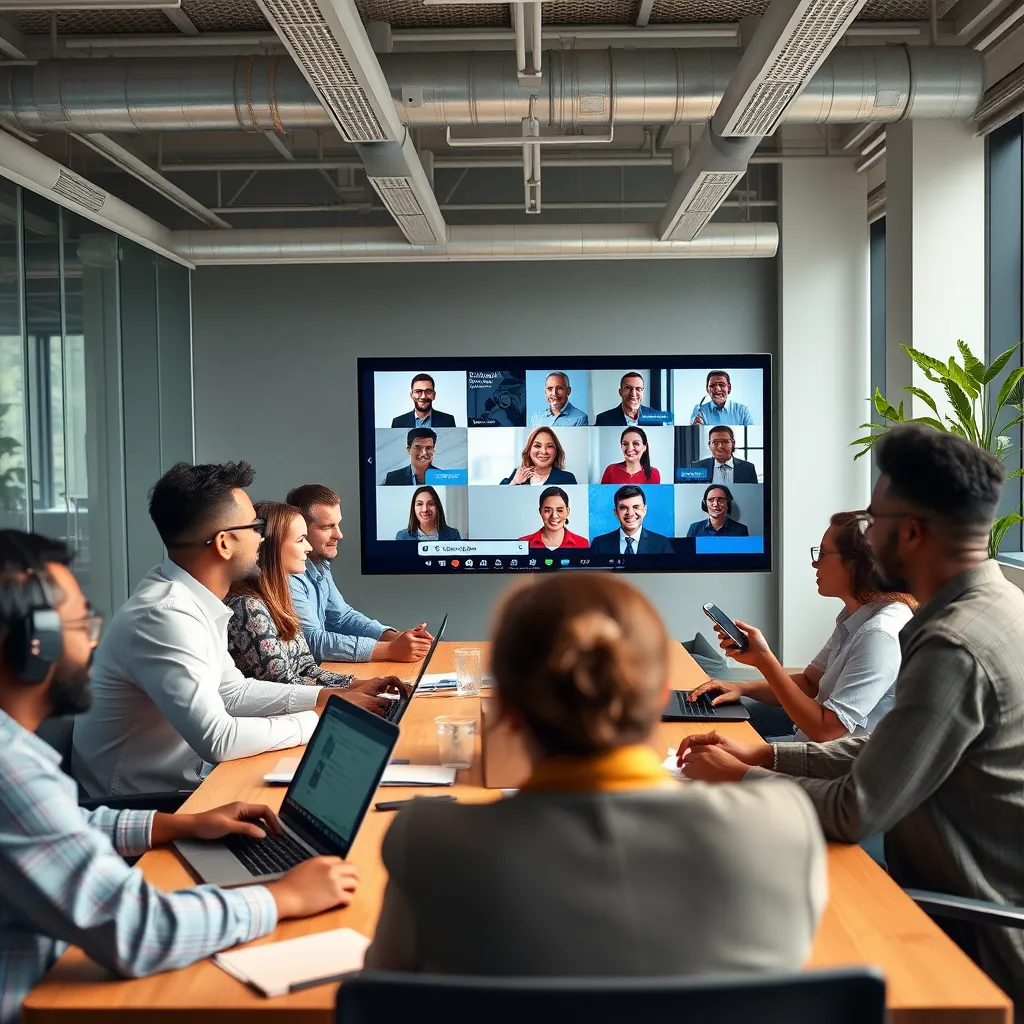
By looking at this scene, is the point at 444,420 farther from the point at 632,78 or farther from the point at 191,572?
the point at 191,572

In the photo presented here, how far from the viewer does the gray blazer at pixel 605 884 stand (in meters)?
1.06

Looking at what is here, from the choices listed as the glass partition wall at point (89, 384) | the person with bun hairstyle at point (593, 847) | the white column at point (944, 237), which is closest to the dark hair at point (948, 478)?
the person with bun hairstyle at point (593, 847)

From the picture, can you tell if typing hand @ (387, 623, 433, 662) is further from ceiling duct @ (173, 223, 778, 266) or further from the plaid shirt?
ceiling duct @ (173, 223, 778, 266)

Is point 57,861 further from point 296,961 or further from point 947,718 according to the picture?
point 947,718

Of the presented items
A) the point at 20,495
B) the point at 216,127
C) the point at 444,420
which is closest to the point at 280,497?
the point at 444,420

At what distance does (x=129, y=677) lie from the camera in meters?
2.58

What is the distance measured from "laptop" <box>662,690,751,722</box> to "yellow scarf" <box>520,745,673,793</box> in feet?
5.45

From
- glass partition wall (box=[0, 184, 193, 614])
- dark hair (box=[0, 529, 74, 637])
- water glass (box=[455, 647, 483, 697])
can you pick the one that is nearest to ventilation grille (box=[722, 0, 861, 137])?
water glass (box=[455, 647, 483, 697])

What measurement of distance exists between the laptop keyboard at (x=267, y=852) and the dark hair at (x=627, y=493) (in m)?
4.94

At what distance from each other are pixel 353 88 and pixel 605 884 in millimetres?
3409

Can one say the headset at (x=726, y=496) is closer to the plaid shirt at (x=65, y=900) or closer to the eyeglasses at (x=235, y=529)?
the eyeglasses at (x=235, y=529)

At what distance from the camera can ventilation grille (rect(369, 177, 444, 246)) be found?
496cm

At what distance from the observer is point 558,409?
6.75 metres

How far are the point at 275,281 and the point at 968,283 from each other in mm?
4490
